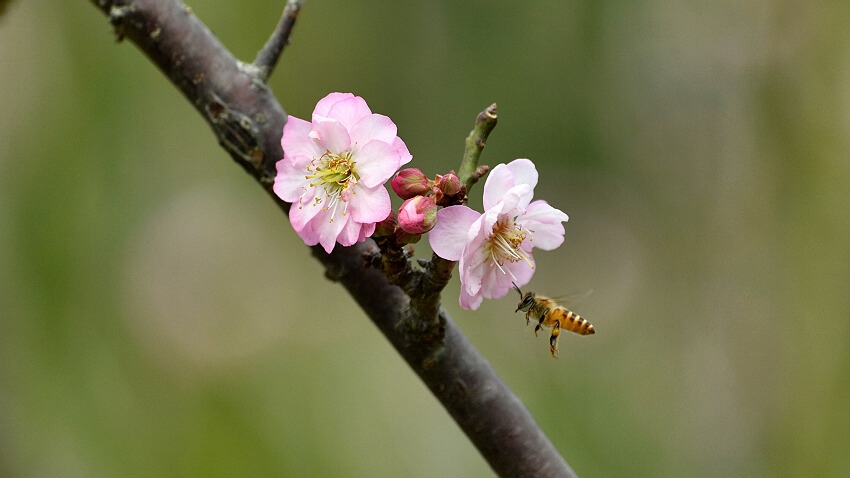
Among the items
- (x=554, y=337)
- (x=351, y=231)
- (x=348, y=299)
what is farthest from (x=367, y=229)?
(x=348, y=299)

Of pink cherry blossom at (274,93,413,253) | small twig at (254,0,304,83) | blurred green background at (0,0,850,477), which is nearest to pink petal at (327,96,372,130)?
pink cherry blossom at (274,93,413,253)

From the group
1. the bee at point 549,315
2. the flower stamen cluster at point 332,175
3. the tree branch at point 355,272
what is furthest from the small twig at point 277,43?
the bee at point 549,315

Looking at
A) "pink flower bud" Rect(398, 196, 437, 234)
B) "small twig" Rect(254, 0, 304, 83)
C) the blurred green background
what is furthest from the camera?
the blurred green background

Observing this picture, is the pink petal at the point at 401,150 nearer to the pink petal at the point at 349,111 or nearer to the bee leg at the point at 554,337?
the pink petal at the point at 349,111

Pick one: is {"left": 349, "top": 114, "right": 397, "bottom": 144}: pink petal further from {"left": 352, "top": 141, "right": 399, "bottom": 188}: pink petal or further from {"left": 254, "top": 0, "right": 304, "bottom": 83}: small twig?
{"left": 254, "top": 0, "right": 304, "bottom": 83}: small twig

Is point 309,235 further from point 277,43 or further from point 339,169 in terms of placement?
point 277,43

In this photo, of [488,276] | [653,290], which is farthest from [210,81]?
[653,290]

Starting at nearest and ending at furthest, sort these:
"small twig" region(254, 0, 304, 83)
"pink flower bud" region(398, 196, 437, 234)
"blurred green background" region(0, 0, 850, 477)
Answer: "pink flower bud" region(398, 196, 437, 234) → "small twig" region(254, 0, 304, 83) → "blurred green background" region(0, 0, 850, 477)
